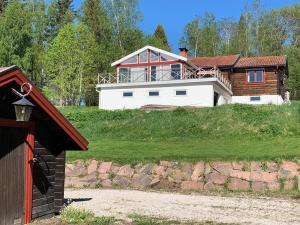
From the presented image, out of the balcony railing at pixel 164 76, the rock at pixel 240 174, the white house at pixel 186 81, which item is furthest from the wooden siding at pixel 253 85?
the rock at pixel 240 174

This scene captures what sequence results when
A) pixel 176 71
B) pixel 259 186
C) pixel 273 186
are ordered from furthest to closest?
pixel 176 71 → pixel 259 186 → pixel 273 186

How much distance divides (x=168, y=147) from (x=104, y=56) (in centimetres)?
3310

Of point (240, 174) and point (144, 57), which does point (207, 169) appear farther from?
point (144, 57)

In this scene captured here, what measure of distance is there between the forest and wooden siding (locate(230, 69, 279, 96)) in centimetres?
1443

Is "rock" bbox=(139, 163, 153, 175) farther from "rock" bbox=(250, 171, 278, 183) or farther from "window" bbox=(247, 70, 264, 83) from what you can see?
"window" bbox=(247, 70, 264, 83)

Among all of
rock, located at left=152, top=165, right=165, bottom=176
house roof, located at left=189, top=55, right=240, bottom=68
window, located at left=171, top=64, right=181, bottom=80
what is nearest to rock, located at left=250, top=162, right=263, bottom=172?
rock, located at left=152, top=165, right=165, bottom=176

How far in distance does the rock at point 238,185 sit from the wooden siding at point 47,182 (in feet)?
26.5

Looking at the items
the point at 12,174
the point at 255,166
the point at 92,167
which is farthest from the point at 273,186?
the point at 12,174

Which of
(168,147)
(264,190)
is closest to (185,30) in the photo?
(168,147)

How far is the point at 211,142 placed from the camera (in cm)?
2334

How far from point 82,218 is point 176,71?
97.2ft

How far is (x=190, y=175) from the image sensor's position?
18203mm

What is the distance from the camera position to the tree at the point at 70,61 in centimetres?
4791

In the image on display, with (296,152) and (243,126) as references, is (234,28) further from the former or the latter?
(296,152)
